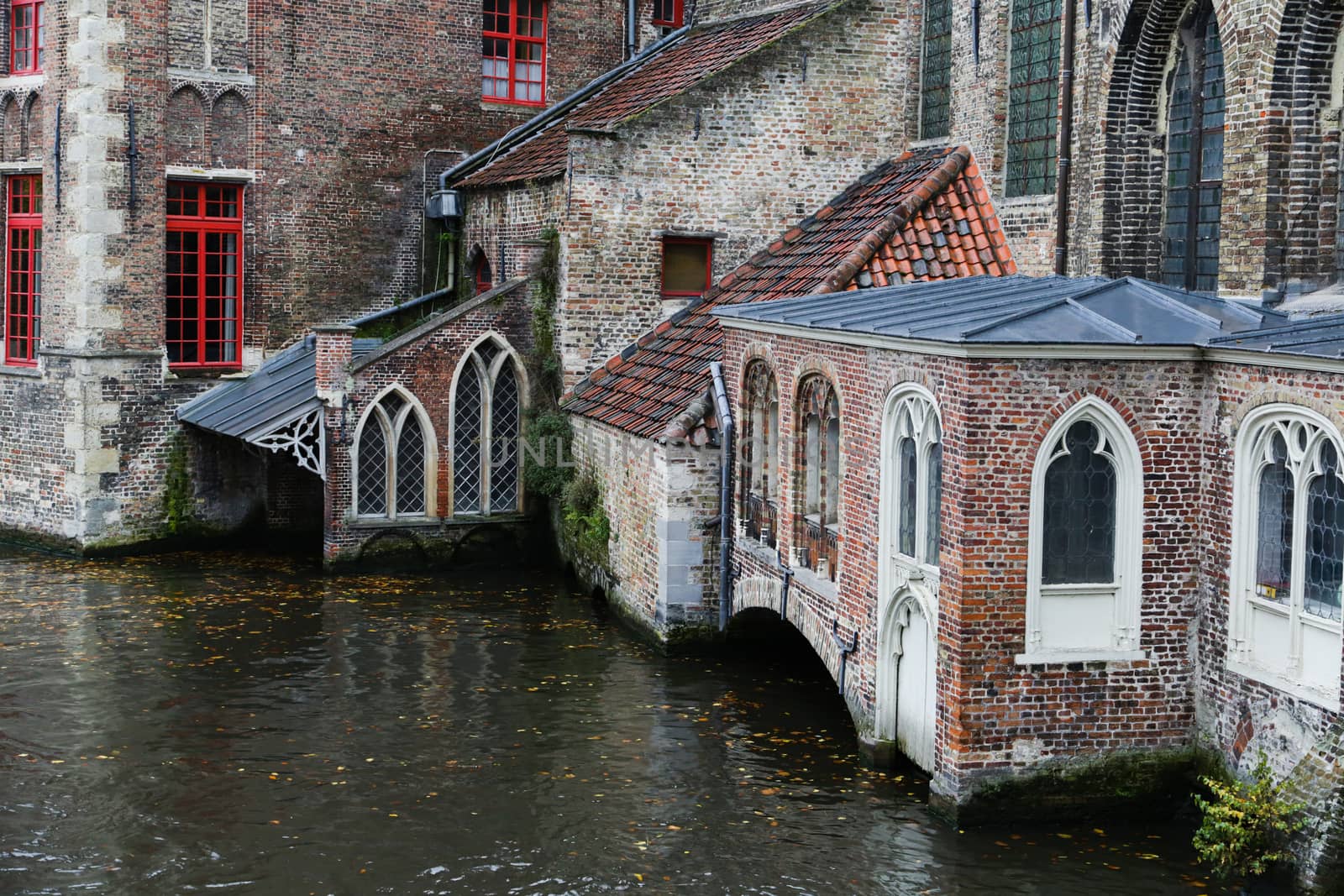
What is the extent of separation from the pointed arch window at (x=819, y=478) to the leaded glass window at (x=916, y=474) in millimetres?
1238

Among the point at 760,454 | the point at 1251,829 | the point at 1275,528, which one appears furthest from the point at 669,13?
the point at 1251,829

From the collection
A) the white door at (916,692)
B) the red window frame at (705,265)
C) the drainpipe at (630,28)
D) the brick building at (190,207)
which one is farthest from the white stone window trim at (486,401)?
the white door at (916,692)

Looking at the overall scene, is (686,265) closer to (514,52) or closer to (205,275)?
(514,52)

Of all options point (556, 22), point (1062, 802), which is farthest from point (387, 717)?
point (556, 22)

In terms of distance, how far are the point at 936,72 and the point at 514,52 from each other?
23.3 ft

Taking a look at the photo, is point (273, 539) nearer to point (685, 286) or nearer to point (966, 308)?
point (685, 286)

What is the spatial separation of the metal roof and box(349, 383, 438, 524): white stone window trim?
7535 millimetres

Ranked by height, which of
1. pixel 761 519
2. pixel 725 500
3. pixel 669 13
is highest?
pixel 669 13

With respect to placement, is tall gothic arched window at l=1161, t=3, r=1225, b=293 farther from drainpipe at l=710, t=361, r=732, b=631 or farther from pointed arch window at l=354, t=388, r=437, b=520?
pointed arch window at l=354, t=388, r=437, b=520

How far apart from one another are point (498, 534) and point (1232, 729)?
11703mm

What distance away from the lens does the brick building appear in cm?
2153

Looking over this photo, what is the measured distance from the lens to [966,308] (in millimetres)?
12461

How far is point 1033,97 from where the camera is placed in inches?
692

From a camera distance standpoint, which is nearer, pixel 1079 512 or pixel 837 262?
pixel 1079 512
